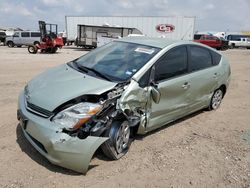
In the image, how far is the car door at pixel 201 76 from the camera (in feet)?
16.0

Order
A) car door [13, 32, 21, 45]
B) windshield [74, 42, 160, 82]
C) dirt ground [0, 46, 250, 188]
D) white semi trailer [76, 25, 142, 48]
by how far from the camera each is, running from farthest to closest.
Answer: car door [13, 32, 21, 45]
white semi trailer [76, 25, 142, 48]
windshield [74, 42, 160, 82]
dirt ground [0, 46, 250, 188]

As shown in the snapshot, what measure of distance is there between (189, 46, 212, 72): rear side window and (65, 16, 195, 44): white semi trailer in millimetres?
23683

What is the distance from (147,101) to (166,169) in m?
0.97

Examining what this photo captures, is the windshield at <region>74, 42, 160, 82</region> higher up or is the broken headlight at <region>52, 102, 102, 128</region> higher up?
the windshield at <region>74, 42, 160, 82</region>

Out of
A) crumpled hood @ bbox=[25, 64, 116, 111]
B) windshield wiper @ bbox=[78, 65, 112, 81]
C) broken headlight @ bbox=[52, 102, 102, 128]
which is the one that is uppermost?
windshield wiper @ bbox=[78, 65, 112, 81]

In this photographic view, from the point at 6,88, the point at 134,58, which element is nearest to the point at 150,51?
the point at 134,58

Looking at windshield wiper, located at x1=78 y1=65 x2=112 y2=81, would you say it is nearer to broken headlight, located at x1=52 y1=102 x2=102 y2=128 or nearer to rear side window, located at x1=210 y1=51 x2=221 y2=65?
broken headlight, located at x1=52 y1=102 x2=102 y2=128

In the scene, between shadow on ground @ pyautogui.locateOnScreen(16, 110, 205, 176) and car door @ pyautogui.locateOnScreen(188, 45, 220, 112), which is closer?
shadow on ground @ pyautogui.locateOnScreen(16, 110, 205, 176)

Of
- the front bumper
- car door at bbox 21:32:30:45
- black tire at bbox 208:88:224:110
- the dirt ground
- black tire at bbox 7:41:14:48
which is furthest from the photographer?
black tire at bbox 7:41:14:48

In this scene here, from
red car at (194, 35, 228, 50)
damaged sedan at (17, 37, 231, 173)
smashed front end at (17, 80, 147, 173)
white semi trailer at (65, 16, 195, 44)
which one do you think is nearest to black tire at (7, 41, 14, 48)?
white semi trailer at (65, 16, 195, 44)

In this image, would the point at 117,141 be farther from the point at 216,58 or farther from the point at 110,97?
the point at 216,58

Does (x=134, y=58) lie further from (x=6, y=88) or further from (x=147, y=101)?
(x=6, y=88)

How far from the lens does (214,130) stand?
16.2 ft

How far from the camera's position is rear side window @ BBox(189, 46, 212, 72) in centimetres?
490
